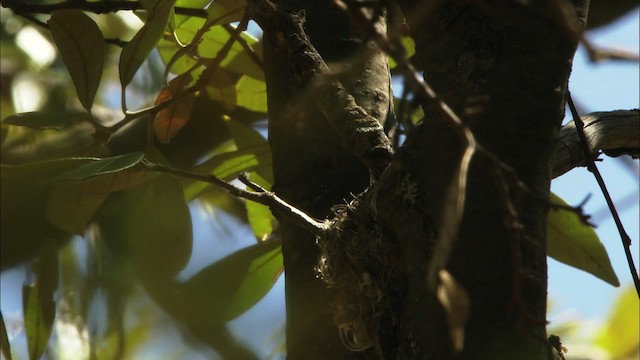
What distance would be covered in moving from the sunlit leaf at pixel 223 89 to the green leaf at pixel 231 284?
0.24 metres

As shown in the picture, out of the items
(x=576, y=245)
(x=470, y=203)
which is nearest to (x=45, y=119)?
(x=470, y=203)

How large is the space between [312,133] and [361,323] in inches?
10.1

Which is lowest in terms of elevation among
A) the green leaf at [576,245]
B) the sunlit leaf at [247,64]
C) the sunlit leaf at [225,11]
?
the green leaf at [576,245]

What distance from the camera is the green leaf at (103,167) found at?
2.62 feet

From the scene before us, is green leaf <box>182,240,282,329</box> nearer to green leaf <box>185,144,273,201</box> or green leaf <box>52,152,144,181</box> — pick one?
green leaf <box>185,144,273,201</box>

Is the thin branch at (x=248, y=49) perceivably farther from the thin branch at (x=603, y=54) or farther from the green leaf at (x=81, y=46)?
the thin branch at (x=603, y=54)

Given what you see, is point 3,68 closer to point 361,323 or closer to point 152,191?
point 152,191

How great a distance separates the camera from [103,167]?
82 cm

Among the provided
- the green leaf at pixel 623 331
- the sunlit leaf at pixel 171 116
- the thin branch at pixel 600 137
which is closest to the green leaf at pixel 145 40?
the sunlit leaf at pixel 171 116

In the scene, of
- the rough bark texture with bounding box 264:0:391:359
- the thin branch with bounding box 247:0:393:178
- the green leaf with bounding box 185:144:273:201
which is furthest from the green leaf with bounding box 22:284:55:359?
the thin branch with bounding box 247:0:393:178

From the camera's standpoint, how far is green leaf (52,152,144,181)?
799mm

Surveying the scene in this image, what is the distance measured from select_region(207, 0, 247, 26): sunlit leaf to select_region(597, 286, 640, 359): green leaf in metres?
0.80

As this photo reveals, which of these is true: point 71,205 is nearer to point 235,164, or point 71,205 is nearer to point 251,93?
point 235,164

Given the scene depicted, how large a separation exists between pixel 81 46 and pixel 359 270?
0.44m
